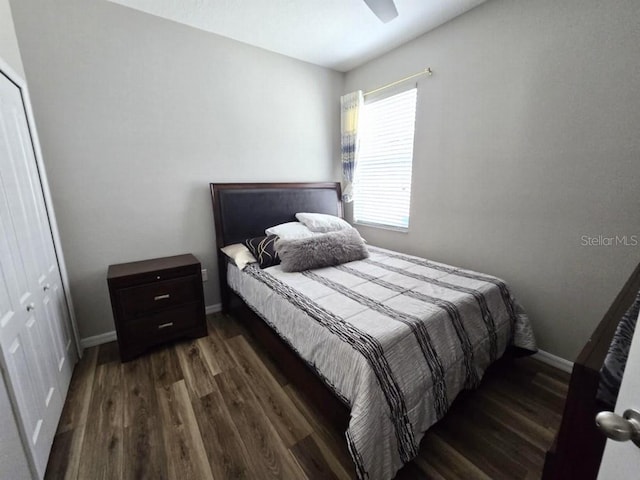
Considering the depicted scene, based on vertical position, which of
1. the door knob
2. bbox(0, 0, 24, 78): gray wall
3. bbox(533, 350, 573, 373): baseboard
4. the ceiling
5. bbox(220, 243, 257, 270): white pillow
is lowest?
bbox(533, 350, 573, 373): baseboard

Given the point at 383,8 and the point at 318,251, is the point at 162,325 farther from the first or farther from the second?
the point at 383,8

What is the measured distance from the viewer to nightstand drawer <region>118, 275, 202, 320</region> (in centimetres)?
197

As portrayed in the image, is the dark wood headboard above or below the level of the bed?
above

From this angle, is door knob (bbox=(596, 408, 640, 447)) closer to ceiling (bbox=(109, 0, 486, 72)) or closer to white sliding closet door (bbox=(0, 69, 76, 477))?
white sliding closet door (bbox=(0, 69, 76, 477))

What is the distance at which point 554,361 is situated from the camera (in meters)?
1.95

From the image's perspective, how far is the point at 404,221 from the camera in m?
2.83

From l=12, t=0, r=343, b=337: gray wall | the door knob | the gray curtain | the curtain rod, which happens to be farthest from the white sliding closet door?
the curtain rod

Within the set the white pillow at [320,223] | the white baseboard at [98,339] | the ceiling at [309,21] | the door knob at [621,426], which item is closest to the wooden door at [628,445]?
the door knob at [621,426]

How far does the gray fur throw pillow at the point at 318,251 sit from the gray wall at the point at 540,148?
878 millimetres

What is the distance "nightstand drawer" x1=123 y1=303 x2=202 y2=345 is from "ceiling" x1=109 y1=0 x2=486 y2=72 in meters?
2.38

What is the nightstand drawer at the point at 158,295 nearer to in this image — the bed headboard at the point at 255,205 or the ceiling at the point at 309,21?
the bed headboard at the point at 255,205

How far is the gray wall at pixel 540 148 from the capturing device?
5.16 feet

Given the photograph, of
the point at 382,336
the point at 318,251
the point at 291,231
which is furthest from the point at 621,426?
the point at 291,231

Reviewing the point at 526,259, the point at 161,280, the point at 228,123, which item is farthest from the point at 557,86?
the point at 161,280
